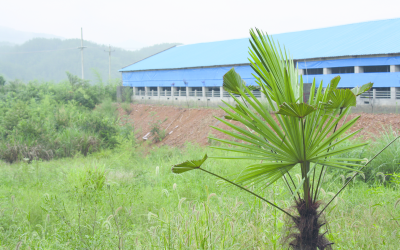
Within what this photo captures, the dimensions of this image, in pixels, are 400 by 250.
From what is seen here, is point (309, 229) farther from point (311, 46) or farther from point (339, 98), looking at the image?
point (311, 46)

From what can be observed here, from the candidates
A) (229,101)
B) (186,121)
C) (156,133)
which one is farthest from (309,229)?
(186,121)

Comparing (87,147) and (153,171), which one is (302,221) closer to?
(153,171)

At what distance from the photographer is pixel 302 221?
2.06m

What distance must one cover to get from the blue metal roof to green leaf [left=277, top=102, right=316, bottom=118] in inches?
316

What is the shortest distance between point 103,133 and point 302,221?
12916 millimetres

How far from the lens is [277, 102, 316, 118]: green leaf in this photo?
1.60 meters

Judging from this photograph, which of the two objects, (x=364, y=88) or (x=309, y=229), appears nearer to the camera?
(x=309, y=229)

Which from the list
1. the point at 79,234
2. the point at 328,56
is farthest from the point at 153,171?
the point at 328,56

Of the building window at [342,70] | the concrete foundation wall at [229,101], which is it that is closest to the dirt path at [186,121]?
the concrete foundation wall at [229,101]

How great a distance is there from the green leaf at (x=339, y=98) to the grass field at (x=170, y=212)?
3.23 ft

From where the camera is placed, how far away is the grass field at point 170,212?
286 centimetres

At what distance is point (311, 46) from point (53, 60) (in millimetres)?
82702

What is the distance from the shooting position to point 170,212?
11.4ft

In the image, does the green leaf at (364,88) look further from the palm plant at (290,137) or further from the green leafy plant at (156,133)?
the green leafy plant at (156,133)
